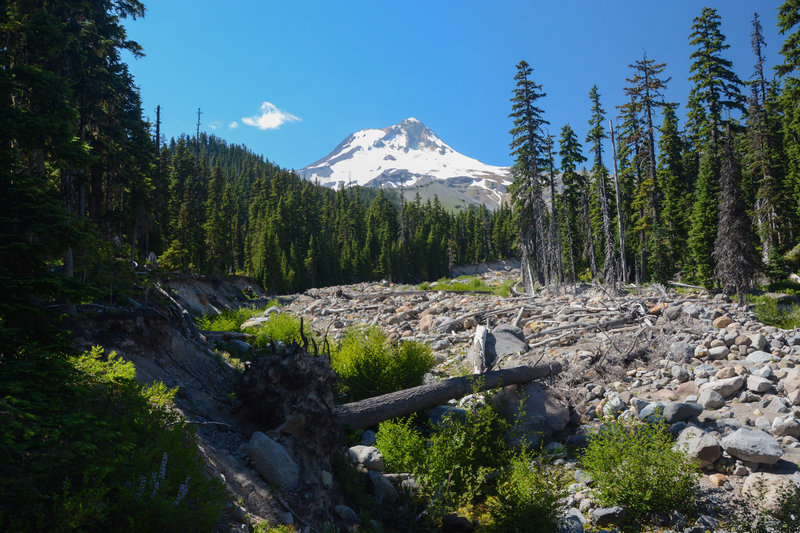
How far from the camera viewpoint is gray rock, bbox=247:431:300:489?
4652mm

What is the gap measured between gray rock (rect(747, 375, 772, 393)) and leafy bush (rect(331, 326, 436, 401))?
21.2 ft

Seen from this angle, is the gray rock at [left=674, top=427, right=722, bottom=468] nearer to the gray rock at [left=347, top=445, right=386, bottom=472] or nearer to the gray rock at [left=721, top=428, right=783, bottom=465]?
the gray rock at [left=721, top=428, right=783, bottom=465]

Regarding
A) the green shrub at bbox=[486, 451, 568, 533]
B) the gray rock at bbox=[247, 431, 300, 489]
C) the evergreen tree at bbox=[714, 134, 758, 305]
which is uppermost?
the evergreen tree at bbox=[714, 134, 758, 305]

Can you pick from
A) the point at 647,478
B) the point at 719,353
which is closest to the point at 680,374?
the point at 719,353

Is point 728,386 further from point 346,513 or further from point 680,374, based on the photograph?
point 346,513

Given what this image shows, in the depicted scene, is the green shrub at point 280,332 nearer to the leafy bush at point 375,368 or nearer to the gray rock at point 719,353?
the leafy bush at point 375,368

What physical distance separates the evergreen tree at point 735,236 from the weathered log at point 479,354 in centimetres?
1379

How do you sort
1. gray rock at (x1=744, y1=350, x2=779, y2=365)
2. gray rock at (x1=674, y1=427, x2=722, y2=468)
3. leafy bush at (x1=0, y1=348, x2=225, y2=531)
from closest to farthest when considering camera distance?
leafy bush at (x1=0, y1=348, x2=225, y2=531) < gray rock at (x1=674, y1=427, x2=722, y2=468) < gray rock at (x1=744, y1=350, x2=779, y2=365)

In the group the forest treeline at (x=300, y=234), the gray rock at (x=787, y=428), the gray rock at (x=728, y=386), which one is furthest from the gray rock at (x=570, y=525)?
the forest treeline at (x=300, y=234)

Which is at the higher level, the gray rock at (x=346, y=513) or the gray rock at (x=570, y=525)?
the gray rock at (x=346, y=513)

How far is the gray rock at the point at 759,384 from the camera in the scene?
764 centimetres

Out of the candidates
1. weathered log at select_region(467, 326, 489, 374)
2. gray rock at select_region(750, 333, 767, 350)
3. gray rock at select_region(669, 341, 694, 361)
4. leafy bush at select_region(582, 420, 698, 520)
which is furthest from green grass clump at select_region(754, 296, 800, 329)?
leafy bush at select_region(582, 420, 698, 520)

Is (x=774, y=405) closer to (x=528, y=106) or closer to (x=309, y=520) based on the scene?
(x=309, y=520)

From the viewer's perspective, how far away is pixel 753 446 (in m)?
5.71
